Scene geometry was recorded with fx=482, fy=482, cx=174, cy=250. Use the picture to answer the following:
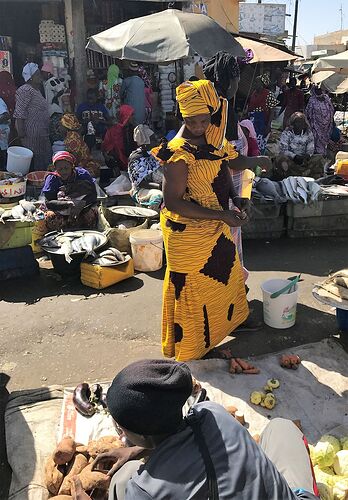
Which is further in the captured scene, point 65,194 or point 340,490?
point 65,194

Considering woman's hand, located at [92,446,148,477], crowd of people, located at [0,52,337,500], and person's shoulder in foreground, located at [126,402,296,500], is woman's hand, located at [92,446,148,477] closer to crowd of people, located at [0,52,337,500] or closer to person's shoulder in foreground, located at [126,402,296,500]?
crowd of people, located at [0,52,337,500]

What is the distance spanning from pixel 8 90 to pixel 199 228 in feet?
22.8

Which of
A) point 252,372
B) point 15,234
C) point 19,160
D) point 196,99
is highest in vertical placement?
point 196,99

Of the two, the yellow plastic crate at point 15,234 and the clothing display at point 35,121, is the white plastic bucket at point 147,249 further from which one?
the clothing display at point 35,121

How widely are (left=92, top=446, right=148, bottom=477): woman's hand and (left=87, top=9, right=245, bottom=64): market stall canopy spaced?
5441 millimetres

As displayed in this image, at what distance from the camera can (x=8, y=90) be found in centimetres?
871

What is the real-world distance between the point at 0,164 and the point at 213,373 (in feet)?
21.9

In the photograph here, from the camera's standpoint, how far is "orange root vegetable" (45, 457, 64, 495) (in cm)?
240

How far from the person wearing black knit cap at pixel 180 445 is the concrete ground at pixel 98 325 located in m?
1.51

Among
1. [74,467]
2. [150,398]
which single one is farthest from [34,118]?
[150,398]

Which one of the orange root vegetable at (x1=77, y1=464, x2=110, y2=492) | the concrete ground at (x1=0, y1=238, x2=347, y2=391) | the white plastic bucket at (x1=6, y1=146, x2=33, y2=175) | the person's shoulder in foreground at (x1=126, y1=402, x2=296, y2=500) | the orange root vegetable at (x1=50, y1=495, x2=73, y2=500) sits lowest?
the concrete ground at (x1=0, y1=238, x2=347, y2=391)

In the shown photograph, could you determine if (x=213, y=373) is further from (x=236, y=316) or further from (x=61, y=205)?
(x=61, y=205)

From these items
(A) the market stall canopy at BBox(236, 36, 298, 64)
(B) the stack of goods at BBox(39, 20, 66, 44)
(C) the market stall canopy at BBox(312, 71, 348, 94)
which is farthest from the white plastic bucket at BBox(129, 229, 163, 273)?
(C) the market stall canopy at BBox(312, 71, 348, 94)

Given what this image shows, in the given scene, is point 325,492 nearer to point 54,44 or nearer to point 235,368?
point 235,368
